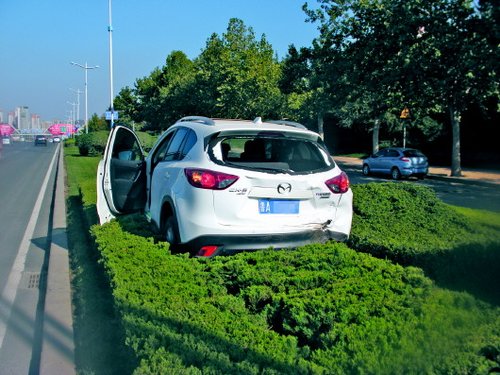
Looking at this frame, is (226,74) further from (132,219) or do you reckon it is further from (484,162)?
(132,219)

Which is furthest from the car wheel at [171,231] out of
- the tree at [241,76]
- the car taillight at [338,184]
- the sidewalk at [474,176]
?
the tree at [241,76]

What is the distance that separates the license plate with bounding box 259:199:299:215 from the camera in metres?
5.49

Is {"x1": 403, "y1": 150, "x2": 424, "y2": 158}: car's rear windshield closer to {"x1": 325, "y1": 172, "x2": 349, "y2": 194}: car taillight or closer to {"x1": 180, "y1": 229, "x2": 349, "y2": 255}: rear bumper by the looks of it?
{"x1": 325, "y1": 172, "x2": 349, "y2": 194}: car taillight

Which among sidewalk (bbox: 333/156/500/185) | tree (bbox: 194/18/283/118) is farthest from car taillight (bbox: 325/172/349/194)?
tree (bbox: 194/18/283/118)

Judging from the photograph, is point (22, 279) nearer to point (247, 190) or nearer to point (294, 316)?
point (247, 190)

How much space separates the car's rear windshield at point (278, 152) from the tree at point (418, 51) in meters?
14.5

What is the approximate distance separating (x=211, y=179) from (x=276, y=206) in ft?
2.32

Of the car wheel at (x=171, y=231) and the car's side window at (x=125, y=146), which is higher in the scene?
the car's side window at (x=125, y=146)

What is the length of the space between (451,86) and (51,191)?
614 inches

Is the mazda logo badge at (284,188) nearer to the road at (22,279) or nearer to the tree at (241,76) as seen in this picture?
the road at (22,279)

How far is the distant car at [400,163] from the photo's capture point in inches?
1005

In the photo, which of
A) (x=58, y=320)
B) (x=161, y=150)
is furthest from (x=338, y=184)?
(x=58, y=320)

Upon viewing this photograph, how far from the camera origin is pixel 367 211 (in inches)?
302

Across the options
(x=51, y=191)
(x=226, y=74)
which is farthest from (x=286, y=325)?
(x=226, y=74)
